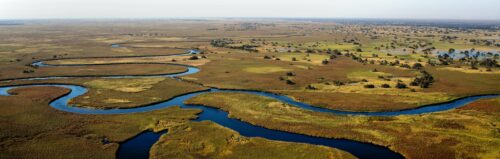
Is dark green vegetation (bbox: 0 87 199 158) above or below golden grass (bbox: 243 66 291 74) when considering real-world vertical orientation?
below

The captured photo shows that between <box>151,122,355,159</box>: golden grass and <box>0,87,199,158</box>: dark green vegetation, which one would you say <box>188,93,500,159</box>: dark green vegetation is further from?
<box>0,87,199,158</box>: dark green vegetation

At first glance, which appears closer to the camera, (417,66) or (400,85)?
(400,85)

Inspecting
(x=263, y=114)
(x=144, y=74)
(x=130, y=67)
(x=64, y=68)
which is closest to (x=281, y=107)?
(x=263, y=114)

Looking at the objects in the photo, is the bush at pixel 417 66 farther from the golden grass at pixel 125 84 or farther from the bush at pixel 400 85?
the golden grass at pixel 125 84

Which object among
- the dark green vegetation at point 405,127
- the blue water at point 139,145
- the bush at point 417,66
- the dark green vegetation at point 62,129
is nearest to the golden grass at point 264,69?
the dark green vegetation at point 405,127

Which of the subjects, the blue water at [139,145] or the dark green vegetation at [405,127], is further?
the dark green vegetation at [405,127]

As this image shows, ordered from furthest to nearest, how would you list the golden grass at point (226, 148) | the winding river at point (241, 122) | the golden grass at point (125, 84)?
the golden grass at point (125, 84), the winding river at point (241, 122), the golden grass at point (226, 148)

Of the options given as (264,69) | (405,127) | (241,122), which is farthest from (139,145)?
(264,69)

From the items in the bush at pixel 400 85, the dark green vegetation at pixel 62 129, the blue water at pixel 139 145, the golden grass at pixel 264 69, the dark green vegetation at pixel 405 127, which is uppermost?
the bush at pixel 400 85

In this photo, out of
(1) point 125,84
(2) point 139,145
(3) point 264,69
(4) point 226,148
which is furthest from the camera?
(3) point 264,69

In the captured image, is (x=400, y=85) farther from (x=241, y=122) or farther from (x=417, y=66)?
(x=241, y=122)

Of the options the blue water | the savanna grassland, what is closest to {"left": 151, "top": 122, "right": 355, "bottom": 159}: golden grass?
the savanna grassland

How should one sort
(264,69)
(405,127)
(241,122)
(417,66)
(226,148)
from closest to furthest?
(226,148), (405,127), (241,122), (264,69), (417,66)

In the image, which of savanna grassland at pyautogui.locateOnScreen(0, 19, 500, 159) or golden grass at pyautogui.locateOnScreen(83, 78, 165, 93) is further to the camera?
golden grass at pyautogui.locateOnScreen(83, 78, 165, 93)
